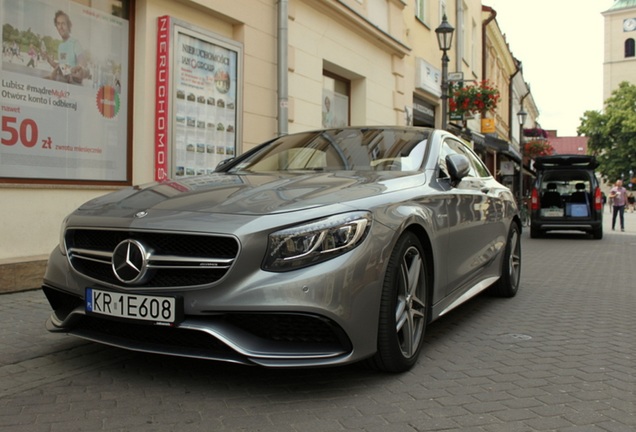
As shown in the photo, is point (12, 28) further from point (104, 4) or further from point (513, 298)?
point (513, 298)

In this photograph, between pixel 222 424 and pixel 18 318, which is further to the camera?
pixel 18 318

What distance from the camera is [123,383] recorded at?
316cm

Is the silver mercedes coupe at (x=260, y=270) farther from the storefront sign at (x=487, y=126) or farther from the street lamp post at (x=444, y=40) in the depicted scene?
the storefront sign at (x=487, y=126)

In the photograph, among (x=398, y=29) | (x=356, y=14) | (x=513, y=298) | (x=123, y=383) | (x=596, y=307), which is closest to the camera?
(x=123, y=383)

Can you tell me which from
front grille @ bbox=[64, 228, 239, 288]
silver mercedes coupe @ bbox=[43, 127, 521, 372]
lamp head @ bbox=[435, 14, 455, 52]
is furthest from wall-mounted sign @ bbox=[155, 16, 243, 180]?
lamp head @ bbox=[435, 14, 455, 52]

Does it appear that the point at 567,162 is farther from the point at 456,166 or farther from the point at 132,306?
the point at 132,306

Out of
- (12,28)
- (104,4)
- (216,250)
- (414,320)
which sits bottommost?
(414,320)

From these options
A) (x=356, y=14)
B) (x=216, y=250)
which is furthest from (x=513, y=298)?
(x=356, y=14)

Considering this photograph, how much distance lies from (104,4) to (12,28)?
1.31 m

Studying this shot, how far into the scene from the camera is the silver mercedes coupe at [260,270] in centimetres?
277

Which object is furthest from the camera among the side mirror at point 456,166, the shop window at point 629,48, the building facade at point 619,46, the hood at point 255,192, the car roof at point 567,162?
the shop window at point 629,48

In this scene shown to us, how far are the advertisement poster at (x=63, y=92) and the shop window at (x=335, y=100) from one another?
5.12 metres

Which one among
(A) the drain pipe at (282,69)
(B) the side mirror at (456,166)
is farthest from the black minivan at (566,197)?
(B) the side mirror at (456,166)

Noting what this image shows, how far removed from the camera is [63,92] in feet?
21.4
